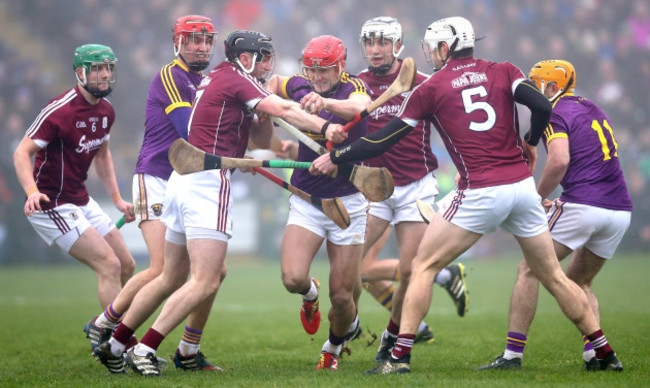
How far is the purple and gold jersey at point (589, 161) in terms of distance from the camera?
544 cm

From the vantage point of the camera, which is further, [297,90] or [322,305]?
[322,305]

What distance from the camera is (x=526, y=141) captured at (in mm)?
5227

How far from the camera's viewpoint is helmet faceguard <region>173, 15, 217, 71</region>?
5844 millimetres

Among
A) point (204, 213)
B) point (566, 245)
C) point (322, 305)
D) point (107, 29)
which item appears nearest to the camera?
point (204, 213)

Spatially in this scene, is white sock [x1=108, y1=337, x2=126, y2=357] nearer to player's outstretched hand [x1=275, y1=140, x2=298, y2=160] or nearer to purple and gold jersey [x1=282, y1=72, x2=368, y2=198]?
purple and gold jersey [x1=282, y1=72, x2=368, y2=198]

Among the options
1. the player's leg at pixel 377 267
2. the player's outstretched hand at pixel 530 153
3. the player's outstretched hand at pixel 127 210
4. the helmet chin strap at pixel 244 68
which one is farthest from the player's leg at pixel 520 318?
the player's outstretched hand at pixel 127 210

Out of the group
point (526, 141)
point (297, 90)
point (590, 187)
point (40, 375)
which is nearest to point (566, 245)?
point (590, 187)

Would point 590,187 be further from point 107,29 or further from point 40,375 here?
point 107,29

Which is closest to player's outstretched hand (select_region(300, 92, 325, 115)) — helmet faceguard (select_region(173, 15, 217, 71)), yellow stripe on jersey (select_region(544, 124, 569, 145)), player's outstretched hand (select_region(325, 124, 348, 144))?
player's outstretched hand (select_region(325, 124, 348, 144))

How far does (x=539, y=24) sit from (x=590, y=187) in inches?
597

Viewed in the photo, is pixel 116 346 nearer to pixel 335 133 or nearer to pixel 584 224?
pixel 335 133

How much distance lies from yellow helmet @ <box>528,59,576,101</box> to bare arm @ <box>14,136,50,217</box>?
3833 mm

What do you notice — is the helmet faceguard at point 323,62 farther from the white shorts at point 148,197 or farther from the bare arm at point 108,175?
the bare arm at point 108,175

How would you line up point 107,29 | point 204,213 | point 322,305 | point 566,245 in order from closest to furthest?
point 204,213, point 566,245, point 322,305, point 107,29
